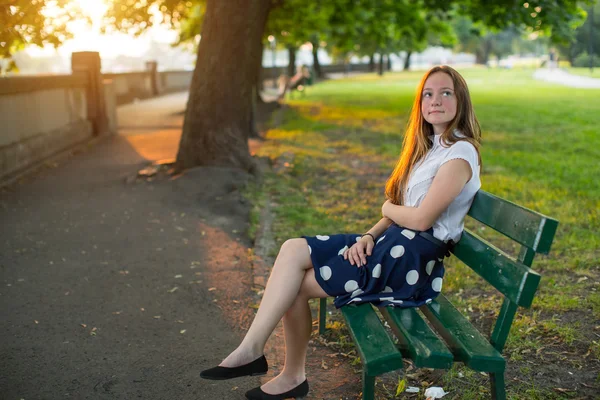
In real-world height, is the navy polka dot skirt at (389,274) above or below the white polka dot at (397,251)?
below

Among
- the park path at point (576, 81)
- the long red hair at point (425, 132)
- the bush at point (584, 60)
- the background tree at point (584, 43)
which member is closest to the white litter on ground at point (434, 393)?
the long red hair at point (425, 132)

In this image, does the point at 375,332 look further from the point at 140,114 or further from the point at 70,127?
the point at 140,114

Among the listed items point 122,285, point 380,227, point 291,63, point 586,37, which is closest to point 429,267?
point 380,227

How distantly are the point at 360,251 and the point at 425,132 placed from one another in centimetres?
71

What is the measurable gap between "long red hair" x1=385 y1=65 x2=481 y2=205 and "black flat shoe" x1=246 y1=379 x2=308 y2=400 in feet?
3.40

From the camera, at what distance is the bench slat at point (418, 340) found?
2639mm

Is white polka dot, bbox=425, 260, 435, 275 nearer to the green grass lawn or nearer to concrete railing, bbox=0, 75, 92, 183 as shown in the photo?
the green grass lawn

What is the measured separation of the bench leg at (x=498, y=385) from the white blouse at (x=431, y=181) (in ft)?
2.30

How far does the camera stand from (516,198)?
7.75m

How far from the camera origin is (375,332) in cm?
284

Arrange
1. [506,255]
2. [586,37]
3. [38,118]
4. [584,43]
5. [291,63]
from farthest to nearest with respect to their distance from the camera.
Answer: [584,43]
[586,37]
[291,63]
[38,118]
[506,255]

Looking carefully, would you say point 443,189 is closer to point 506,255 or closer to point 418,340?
point 506,255

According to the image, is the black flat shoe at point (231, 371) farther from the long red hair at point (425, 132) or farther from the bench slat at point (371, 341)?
the long red hair at point (425, 132)

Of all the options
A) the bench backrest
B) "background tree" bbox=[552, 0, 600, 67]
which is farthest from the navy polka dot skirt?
"background tree" bbox=[552, 0, 600, 67]
